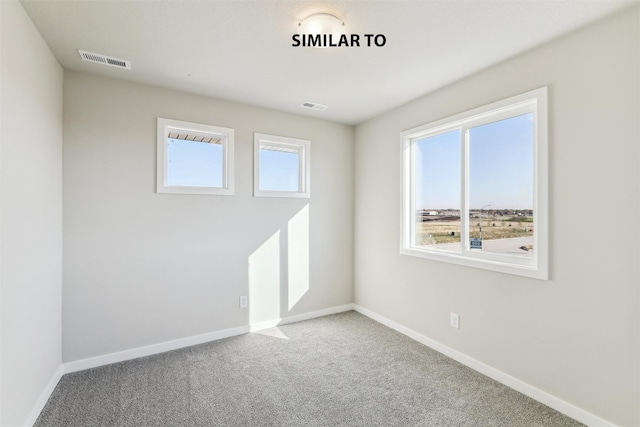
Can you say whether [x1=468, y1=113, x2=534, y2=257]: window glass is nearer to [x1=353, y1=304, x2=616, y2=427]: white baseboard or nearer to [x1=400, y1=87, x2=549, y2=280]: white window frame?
[x1=400, y1=87, x2=549, y2=280]: white window frame

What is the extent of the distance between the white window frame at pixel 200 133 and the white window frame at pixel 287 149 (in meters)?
0.28

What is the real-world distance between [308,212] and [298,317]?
4.43 ft

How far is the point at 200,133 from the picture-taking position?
3.25m

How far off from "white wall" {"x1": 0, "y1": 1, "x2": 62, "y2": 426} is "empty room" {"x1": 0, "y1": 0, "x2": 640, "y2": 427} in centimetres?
2

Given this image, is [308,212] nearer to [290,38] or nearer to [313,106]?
[313,106]

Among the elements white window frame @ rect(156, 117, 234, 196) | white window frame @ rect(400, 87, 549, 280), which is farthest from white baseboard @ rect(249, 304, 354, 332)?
white window frame @ rect(156, 117, 234, 196)

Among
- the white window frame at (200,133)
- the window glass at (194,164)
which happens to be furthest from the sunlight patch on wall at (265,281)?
the window glass at (194,164)

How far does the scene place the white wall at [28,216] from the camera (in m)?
1.67

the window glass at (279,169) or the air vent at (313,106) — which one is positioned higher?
the air vent at (313,106)

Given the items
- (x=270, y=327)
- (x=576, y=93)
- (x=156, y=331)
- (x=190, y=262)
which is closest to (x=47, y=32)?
(x=190, y=262)

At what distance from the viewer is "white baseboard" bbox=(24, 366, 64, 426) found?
195 cm

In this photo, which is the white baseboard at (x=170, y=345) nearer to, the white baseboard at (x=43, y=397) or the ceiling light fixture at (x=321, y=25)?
the white baseboard at (x=43, y=397)

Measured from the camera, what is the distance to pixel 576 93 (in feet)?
6.70

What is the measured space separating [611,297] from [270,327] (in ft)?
10.1
